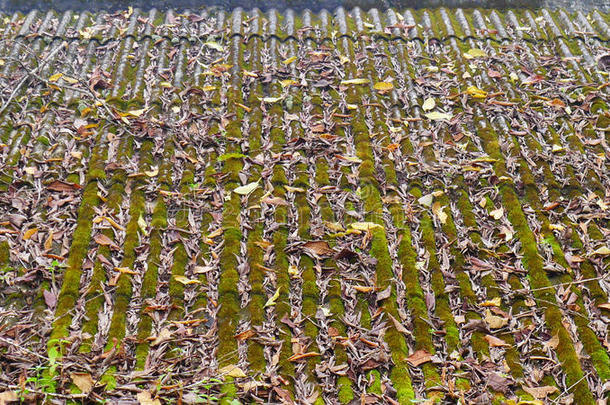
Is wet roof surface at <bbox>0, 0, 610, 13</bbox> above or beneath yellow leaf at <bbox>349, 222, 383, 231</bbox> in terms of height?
above

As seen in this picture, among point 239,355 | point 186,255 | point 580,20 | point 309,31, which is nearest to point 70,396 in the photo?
point 239,355

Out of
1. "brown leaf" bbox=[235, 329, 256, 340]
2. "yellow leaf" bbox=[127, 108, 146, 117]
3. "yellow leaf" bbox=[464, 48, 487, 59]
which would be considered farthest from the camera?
"yellow leaf" bbox=[464, 48, 487, 59]

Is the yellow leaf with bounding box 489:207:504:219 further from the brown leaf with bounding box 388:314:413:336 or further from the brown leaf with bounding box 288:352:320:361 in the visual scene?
the brown leaf with bounding box 288:352:320:361

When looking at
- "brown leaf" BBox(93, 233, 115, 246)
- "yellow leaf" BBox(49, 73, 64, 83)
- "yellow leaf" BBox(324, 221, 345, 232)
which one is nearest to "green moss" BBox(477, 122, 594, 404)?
"yellow leaf" BBox(324, 221, 345, 232)

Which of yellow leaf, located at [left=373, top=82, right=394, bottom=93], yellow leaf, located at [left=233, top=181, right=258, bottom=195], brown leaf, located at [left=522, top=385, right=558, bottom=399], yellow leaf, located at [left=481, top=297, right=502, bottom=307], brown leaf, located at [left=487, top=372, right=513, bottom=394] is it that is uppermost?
yellow leaf, located at [left=373, top=82, right=394, bottom=93]

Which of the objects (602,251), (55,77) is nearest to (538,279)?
(602,251)

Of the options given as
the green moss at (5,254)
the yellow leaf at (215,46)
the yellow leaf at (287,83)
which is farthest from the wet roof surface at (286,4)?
the green moss at (5,254)

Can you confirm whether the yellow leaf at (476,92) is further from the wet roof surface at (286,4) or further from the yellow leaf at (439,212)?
the wet roof surface at (286,4)
